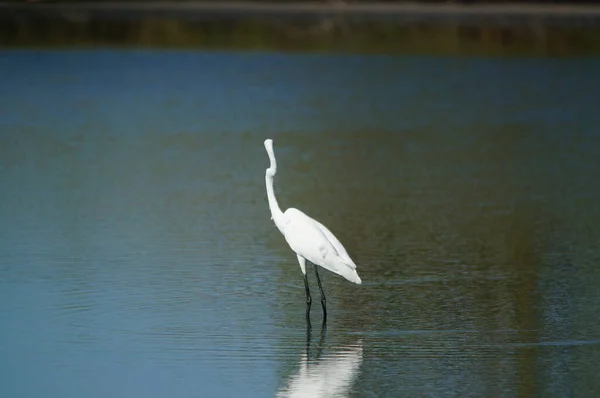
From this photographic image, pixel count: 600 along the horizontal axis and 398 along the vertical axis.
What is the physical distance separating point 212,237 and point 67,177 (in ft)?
10.7

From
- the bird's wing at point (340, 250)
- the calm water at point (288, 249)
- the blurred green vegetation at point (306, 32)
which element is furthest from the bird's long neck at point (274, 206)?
the blurred green vegetation at point (306, 32)

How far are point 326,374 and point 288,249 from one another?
9.84 feet

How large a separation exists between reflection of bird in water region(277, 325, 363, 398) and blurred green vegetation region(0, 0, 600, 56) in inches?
682

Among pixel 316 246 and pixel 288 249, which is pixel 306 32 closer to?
pixel 288 249

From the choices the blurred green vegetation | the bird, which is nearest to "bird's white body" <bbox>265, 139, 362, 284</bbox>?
the bird

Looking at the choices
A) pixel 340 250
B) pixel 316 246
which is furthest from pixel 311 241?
pixel 340 250

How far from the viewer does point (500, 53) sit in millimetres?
24328

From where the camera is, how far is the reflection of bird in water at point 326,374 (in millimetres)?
6703

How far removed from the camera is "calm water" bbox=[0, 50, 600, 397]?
23.4 feet

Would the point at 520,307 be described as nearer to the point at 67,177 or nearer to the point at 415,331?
the point at 415,331

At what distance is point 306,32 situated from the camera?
27.9 m

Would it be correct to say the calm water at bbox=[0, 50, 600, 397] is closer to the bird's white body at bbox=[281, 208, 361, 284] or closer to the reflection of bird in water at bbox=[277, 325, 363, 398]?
the reflection of bird in water at bbox=[277, 325, 363, 398]

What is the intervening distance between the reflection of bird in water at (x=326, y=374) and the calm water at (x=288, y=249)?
0.05ft

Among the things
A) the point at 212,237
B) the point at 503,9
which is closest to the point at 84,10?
the point at 503,9
